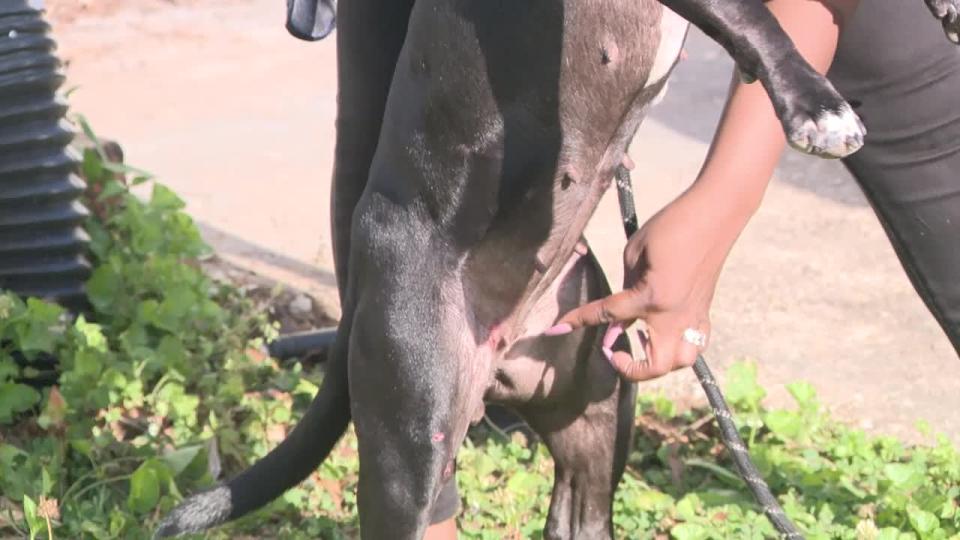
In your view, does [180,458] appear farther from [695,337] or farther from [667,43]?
[667,43]

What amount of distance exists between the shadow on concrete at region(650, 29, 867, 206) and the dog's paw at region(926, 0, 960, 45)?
2.98 metres

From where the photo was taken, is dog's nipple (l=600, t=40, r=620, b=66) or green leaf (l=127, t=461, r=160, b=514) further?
green leaf (l=127, t=461, r=160, b=514)

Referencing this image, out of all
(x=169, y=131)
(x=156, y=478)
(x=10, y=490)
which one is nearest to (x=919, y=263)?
(x=156, y=478)

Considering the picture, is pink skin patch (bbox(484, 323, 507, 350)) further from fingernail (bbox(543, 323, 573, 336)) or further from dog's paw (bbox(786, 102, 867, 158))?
dog's paw (bbox(786, 102, 867, 158))

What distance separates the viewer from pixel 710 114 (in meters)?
6.53

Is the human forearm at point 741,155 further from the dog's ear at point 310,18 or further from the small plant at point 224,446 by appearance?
the small plant at point 224,446

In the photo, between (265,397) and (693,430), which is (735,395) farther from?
(265,397)

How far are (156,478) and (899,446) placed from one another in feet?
5.91

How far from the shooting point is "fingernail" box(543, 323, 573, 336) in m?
2.83

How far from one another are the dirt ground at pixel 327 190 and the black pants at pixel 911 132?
1.28 m

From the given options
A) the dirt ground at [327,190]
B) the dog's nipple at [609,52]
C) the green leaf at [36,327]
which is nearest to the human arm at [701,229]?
the dog's nipple at [609,52]

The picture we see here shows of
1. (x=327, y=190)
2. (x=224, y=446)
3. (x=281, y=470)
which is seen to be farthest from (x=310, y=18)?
(x=327, y=190)

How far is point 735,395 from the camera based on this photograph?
3.98m

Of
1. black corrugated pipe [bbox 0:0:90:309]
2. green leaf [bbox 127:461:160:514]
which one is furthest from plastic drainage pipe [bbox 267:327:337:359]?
green leaf [bbox 127:461:160:514]
